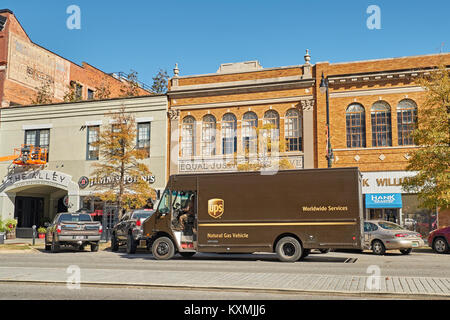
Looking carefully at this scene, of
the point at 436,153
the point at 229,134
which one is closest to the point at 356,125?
the point at 436,153

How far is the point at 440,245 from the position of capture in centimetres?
2017

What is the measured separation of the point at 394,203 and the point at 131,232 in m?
15.7

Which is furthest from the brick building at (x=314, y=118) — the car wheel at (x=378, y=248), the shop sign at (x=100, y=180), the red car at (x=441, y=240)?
the car wheel at (x=378, y=248)

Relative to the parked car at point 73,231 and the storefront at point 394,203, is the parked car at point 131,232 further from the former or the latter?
the storefront at point 394,203

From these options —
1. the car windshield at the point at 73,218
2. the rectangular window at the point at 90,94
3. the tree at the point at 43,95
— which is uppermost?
the rectangular window at the point at 90,94

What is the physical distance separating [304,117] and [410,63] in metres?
7.02

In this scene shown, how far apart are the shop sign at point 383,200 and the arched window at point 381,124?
10.3ft

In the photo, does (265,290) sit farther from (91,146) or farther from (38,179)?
(38,179)

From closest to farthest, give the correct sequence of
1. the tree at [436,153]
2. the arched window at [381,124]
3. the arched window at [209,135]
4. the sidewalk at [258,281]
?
the sidewalk at [258,281] < the tree at [436,153] < the arched window at [381,124] < the arched window at [209,135]

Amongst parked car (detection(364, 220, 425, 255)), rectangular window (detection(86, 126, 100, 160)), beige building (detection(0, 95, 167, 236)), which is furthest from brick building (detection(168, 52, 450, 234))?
parked car (detection(364, 220, 425, 255))

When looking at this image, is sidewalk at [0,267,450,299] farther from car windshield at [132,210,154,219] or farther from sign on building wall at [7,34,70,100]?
sign on building wall at [7,34,70,100]

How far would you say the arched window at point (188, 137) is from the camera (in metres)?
32.3

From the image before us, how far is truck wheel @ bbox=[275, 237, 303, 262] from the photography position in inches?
616
